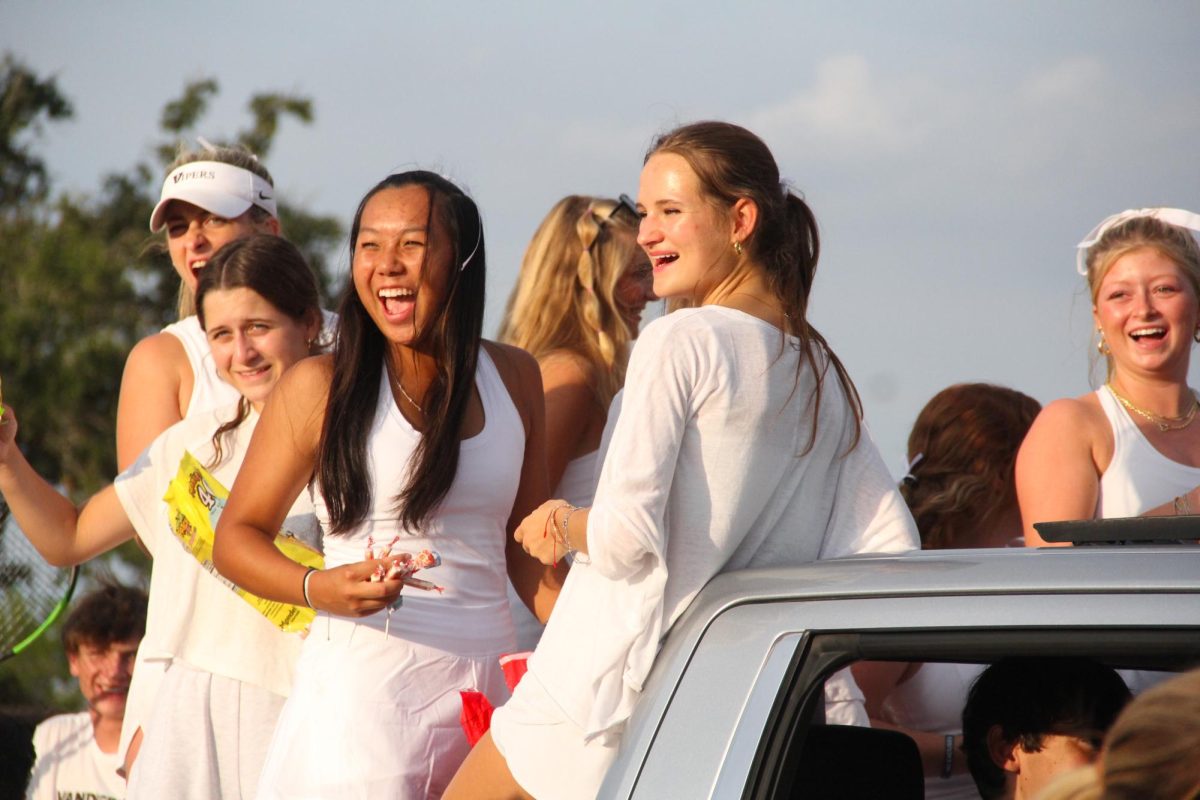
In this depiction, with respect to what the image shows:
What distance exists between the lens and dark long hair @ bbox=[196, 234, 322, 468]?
345 cm

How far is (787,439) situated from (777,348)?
14 cm

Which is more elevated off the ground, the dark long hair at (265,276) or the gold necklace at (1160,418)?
the gold necklace at (1160,418)

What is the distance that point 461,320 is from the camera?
2.87m

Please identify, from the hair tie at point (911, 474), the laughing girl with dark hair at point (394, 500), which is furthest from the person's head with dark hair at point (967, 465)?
the laughing girl with dark hair at point (394, 500)

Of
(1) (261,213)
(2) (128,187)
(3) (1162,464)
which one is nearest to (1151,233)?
(3) (1162,464)

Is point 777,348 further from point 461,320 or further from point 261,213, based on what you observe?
point 261,213

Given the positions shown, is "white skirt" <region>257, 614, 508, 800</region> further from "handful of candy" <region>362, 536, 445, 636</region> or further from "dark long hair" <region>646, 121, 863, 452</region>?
"dark long hair" <region>646, 121, 863, 452</region>

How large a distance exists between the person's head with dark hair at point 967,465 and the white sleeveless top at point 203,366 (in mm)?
1601

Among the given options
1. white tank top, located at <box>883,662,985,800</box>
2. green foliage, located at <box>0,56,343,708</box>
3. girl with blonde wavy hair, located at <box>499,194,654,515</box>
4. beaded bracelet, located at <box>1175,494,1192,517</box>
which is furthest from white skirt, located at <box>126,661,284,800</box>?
green foliage, located at <box>0,56,343,708</box>

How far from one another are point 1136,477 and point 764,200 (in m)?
1.35

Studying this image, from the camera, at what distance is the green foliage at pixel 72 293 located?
48.9 ft

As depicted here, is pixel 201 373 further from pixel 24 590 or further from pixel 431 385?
pixel 431 385

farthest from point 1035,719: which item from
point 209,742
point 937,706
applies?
point 209,742

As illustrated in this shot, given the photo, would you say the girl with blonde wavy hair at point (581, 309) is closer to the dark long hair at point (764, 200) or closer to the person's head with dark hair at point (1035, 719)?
the dark long hair at point (764, 200)
